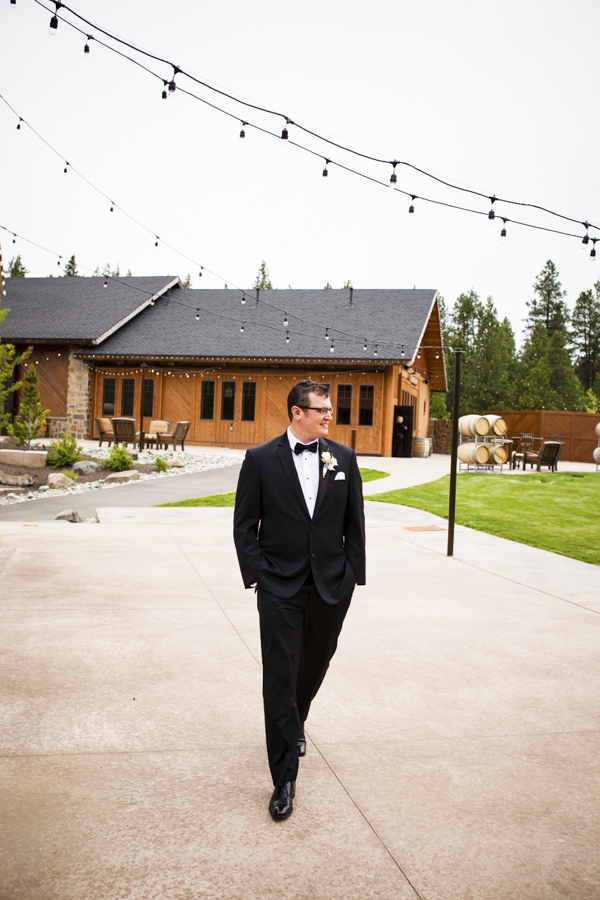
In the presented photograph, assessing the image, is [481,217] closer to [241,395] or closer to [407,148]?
[407,148]

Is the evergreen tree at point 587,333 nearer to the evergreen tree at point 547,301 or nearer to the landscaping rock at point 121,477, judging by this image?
the evergreen tree at point 547,301

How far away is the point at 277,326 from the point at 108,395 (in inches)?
301

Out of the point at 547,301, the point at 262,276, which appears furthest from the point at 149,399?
the point at 547,301

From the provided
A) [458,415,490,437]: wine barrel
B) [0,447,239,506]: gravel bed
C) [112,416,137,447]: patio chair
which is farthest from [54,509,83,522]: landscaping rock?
[458,415,490,437]: wine barrel

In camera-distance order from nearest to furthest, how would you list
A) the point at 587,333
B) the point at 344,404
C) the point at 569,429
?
the point at 344,404 → the point at 569,429 → the point at 587,333

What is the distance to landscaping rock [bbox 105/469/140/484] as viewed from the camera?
17780 millimetres

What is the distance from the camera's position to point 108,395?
31703 mm

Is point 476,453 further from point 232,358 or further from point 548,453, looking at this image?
point 232,358

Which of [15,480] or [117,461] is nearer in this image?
[15,480]

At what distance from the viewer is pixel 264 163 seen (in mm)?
13688

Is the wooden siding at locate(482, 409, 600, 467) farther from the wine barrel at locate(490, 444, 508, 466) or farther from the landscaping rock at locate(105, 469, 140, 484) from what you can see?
the landscaping rock at locate(105, 469, 140, 484)

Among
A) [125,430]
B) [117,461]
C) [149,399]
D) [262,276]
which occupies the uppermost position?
[262,276]

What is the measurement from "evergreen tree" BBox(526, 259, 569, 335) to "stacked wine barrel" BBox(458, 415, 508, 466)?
4589 centimetres

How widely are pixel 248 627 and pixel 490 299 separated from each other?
58174 mm
